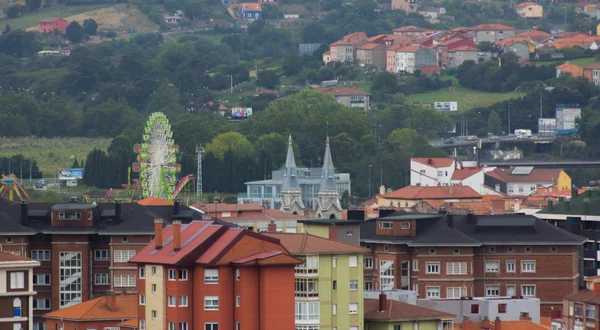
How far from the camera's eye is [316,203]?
502ft

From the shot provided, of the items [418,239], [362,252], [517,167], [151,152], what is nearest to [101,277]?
[418,239]

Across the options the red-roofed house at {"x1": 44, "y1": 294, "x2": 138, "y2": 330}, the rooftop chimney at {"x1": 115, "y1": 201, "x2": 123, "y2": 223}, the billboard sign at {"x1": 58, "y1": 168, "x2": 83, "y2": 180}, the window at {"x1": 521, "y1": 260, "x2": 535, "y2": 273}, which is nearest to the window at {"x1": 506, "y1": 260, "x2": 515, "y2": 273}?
the window at {"x1": 521, "y1": 260, "x2": 535, "y2": 273}

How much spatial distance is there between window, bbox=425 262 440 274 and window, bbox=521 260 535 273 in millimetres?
3231

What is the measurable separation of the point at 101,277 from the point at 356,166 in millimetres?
Answer: 108452

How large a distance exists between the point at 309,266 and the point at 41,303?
18.2 m

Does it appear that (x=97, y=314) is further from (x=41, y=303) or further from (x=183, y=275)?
(x=41, y=303)

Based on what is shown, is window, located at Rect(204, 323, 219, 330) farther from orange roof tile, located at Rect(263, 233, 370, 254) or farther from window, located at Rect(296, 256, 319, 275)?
orange roof tile, located at Rect(263, 233, 370, 254)

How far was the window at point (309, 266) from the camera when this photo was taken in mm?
64250

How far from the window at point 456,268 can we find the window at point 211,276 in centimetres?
2441

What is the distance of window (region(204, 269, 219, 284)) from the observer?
197 ft

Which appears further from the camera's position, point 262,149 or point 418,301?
point 262,149

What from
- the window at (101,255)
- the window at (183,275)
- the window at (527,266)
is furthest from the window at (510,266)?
the window at (183,275)

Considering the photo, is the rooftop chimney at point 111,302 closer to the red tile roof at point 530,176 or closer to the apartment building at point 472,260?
the apartment building at point 472,260

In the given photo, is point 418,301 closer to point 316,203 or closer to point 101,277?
point 101,277
